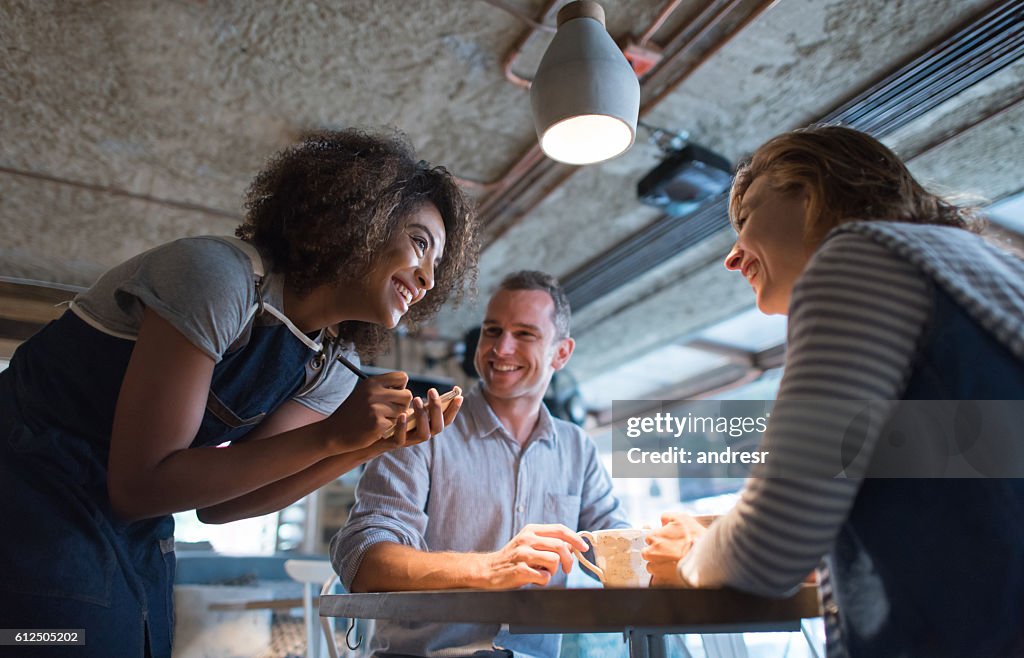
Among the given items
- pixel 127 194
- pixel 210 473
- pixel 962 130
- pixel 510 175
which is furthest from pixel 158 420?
pixel 962 130

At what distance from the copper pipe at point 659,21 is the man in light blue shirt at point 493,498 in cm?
100

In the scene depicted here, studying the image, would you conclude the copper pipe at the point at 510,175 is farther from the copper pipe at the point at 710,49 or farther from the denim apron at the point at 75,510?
the denim apron at the point at 75,510

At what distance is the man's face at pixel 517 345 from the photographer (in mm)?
2092

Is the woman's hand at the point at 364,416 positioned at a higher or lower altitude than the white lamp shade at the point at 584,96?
lower

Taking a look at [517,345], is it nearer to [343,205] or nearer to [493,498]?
[493,498]

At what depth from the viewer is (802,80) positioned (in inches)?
112

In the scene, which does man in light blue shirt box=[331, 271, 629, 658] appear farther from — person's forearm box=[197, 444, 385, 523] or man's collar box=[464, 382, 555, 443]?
person's forearm box=[197, 444, 385, 523]

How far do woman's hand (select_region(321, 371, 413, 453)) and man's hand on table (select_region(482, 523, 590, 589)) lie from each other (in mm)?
282

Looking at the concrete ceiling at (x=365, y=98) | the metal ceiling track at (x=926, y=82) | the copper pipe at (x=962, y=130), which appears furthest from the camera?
the copper pipe at (x=962, y=130)

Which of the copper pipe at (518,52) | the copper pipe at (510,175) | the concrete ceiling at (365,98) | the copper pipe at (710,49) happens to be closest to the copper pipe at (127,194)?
the concrete ceiling at (365,98)

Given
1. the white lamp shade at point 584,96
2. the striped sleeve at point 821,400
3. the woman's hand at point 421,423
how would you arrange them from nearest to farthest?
1. the striped sleeve at point 821,400
2. the woman's hand at point 421,423
3. the white lamp shade at point 584,96

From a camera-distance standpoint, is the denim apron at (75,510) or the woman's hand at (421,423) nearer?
the denim apron at (75,510)

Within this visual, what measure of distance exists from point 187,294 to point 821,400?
857 mm

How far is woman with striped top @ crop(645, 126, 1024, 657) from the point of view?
69cm
